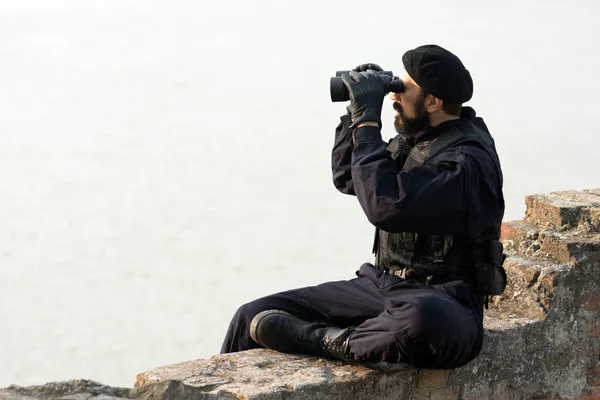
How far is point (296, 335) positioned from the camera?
11.9ft

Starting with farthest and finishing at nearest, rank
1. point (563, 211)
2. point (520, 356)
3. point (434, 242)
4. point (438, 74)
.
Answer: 1. point (563, 211)
2. point (520, 356)
3. point (438, 74)
4. point (434, 242)

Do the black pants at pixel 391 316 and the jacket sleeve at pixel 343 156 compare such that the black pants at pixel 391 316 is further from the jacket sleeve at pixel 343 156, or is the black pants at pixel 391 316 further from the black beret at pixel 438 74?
the black beret at pixel 438 74

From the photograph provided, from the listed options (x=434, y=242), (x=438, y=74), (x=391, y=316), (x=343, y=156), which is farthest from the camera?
(x=343, y=156)

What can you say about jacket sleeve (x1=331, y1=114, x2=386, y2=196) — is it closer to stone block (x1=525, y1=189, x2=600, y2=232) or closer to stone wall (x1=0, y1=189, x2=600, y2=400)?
stone wall (x1=0, y1=189, x2=600, y2=400)

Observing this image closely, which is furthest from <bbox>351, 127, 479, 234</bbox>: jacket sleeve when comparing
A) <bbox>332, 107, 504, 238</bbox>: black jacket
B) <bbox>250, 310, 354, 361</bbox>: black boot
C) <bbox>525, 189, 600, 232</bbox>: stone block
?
<bbox>525, 189, 600, 232</bbox>: stone block

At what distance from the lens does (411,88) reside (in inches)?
148

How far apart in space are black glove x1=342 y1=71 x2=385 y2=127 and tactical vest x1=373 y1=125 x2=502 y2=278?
0.69 feet

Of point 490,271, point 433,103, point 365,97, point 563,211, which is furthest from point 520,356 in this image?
point 365,97

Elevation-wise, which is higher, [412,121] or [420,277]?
[412,121]

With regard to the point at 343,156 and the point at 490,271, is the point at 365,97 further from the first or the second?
the point at 490,271

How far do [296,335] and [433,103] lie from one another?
898 mm

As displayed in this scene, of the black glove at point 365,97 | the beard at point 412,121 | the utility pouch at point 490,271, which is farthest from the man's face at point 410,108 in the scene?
the utility pouch at point 490,271

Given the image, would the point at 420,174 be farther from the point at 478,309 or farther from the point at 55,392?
the point at 55,392

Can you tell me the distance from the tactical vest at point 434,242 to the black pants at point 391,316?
0.18 ft
